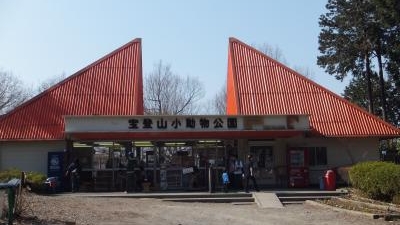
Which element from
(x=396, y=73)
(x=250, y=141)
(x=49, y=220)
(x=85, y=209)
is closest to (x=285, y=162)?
(x=250, y=141)

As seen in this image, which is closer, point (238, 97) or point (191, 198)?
point (191, 198)

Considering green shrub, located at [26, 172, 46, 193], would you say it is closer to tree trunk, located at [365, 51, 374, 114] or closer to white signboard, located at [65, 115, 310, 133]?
white signboard, located at [65, 115, 310, 133]

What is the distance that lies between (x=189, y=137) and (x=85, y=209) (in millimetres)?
9622

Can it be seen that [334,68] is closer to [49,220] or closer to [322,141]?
[322,141]

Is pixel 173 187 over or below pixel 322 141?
below

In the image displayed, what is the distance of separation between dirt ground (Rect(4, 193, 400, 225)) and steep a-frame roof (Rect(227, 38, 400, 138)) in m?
9.32

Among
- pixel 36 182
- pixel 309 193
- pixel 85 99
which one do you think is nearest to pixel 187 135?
pixel 309 193

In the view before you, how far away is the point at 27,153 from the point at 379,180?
17.7 metres

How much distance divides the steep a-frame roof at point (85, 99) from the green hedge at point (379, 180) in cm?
1355

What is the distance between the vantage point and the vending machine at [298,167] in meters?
28.2

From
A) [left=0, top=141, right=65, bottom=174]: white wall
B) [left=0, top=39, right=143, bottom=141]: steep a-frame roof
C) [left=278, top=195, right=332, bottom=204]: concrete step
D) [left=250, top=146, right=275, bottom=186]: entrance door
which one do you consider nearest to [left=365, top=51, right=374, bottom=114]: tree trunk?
[left=250, top=146, right=275, bottom=186]: entrance door

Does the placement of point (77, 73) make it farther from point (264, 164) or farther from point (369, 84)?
point (369, 84)

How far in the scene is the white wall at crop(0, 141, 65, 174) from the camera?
1140 inches

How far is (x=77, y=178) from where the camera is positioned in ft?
87.5
